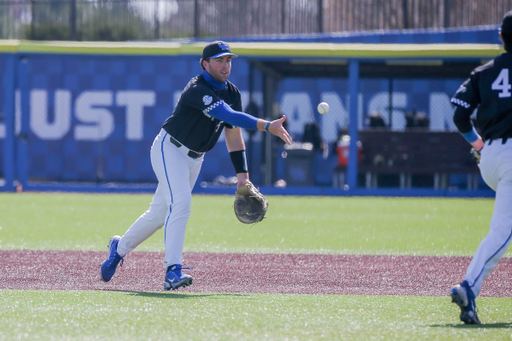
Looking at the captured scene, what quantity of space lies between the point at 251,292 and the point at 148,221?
976 millimetres

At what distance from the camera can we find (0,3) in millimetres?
19141

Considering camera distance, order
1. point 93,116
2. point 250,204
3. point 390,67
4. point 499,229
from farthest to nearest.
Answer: point 93,116
point 390,67
point 250,204
point 499,229

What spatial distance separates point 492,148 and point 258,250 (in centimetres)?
354

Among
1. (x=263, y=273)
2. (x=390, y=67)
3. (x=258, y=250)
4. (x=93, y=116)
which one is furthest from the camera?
(x=93, y=116)

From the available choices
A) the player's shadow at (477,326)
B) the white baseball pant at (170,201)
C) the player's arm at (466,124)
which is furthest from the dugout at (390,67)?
the player's shadow at (477,326)

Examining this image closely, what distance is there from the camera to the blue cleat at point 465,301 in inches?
142

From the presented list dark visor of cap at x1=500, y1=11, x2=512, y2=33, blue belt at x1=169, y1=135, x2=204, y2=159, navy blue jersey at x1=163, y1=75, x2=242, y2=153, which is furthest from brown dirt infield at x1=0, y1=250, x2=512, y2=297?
dark visor of cap at x1=500, y1=11, x2=512, y2=33

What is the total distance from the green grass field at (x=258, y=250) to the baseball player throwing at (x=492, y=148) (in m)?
0.24

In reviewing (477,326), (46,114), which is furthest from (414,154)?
(477,326)

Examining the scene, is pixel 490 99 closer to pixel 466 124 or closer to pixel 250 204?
pixel 466 124

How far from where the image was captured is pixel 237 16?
60.8ft

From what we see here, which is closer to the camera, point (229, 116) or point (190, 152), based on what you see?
point (229, 116)

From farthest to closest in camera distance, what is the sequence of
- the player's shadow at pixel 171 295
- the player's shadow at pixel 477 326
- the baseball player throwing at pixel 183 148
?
1. the baseball player throwing at pixel 183 148
2. the player's shadow at pixel 171 295
3. the player's shadow at pixel 477 326

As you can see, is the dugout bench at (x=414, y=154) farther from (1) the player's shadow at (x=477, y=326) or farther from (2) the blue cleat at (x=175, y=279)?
(1) the player's shadow at (x=477, y=326)
